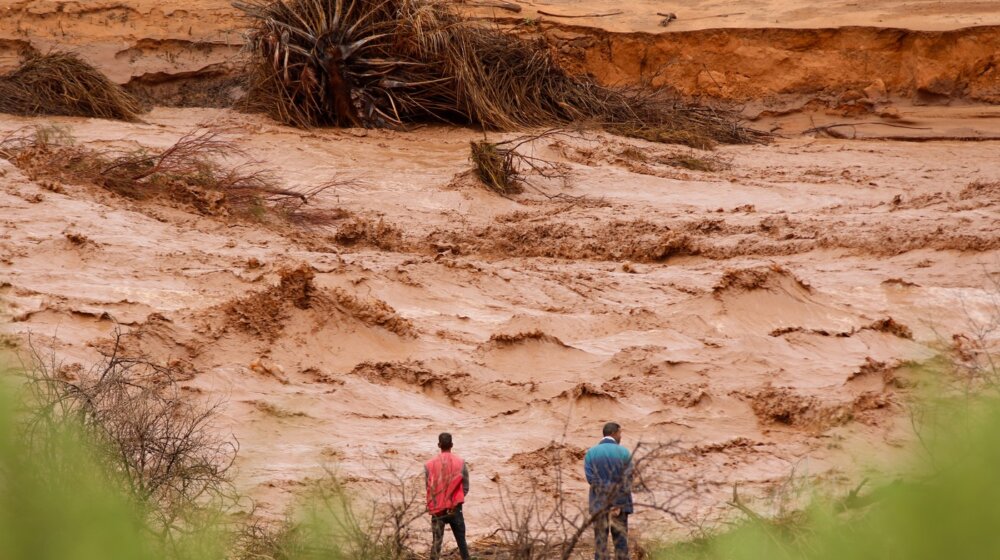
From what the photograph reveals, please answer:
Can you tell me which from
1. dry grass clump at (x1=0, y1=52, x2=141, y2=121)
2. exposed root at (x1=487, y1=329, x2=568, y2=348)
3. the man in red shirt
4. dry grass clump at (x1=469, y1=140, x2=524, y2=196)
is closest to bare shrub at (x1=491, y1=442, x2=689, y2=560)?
the man in red shirt

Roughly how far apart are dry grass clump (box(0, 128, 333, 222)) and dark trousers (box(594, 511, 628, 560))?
18.7 ft

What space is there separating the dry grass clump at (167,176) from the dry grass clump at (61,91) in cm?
226

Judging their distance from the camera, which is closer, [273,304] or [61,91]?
[273,304]

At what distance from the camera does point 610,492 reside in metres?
3.41

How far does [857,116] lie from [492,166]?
6428 mm

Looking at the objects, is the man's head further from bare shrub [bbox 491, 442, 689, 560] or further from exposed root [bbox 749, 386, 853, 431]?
exposed root [bbox 749, 386, 853, 431]

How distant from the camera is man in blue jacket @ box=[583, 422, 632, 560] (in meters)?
3.43

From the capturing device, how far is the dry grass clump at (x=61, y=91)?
12195 mm

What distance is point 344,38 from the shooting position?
42.3 feet

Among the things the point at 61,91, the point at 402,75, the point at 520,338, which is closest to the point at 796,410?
the point at 520,338

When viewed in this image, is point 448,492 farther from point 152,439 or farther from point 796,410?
point 796,410

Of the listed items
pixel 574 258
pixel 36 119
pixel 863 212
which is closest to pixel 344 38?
pixel 36 119

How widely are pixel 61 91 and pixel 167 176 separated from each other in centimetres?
381

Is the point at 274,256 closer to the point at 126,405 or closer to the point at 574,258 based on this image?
the point at 574,258
